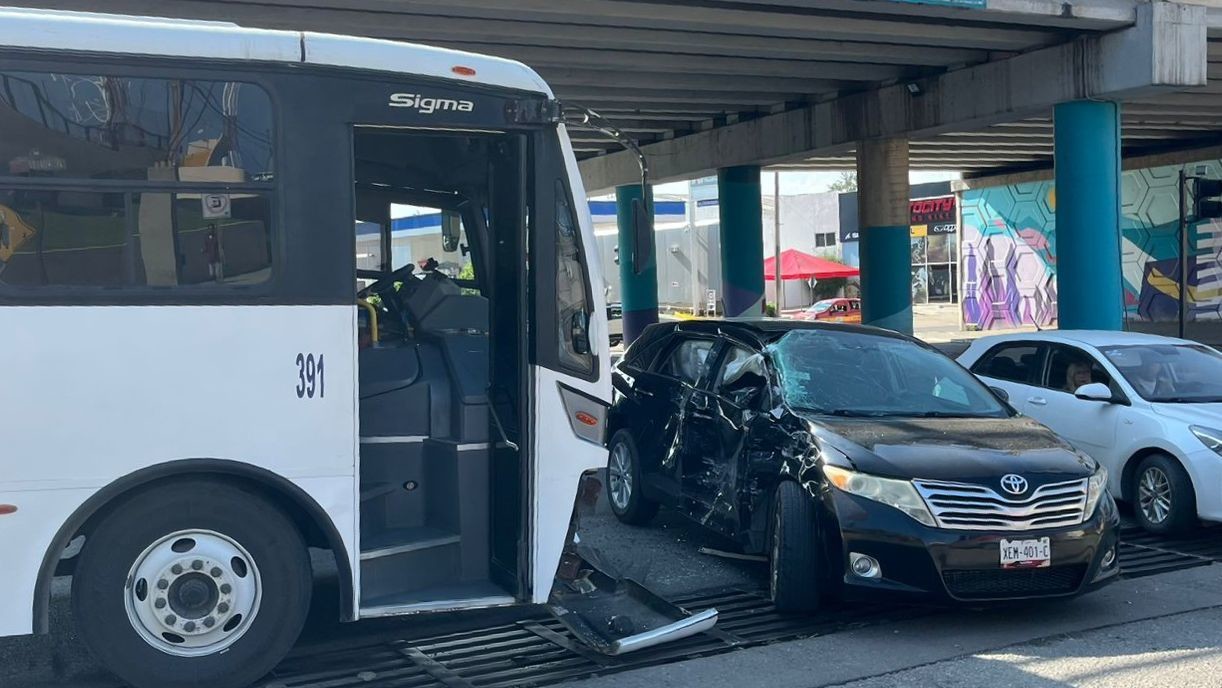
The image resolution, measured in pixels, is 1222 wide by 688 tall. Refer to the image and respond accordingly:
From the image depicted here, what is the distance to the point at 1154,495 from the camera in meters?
9.09

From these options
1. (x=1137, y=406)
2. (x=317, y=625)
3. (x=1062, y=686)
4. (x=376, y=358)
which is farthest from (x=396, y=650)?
(x=1137, y=406)

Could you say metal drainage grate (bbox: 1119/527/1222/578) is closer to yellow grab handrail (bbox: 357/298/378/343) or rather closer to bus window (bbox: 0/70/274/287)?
yellow grab handrail (bbox: 357/298/378/343)

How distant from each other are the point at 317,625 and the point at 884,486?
10.4 ft

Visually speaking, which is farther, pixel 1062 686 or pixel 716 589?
pixel 716 589

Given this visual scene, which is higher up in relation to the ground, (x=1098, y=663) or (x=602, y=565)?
(x=602, y=565)

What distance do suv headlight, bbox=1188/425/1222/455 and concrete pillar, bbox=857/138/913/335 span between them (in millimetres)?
13729

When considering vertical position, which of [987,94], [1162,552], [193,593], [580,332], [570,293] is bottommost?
[1162,552]

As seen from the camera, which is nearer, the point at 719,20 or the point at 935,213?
the point at 719,20

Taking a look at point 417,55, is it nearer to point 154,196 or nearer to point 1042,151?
point 154,196

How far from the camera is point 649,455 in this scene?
9023 mm

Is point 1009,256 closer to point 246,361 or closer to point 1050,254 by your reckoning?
point 1050,254

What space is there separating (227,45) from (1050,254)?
34927 mm

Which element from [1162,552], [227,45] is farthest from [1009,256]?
[227,45]

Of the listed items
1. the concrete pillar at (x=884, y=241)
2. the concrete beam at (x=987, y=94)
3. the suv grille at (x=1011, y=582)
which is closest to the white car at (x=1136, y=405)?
the suv grille at (x=1011, y=582)
